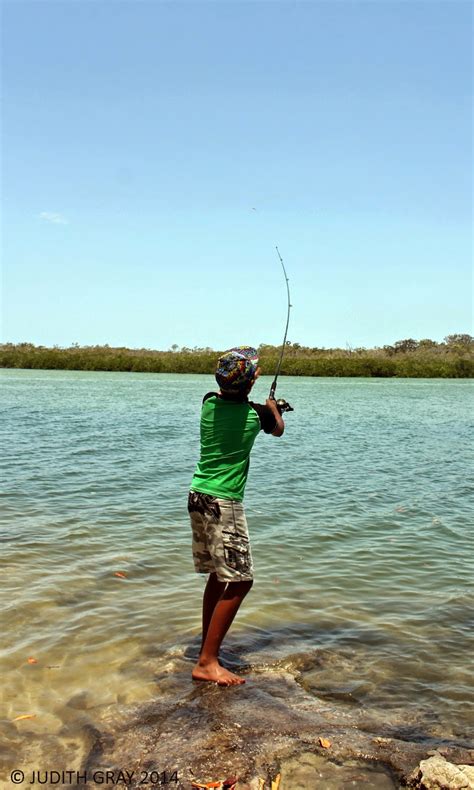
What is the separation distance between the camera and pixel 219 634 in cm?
469

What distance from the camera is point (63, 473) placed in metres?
13.9

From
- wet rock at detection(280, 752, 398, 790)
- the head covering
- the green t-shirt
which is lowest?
wet rock at detection(280, 752, 398, 790)

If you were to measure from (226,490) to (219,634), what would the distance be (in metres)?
1.00

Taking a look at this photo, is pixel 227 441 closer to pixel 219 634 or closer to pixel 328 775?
pixel 219 634

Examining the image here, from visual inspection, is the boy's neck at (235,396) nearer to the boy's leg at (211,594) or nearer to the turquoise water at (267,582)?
the boy's leg at (211,594)

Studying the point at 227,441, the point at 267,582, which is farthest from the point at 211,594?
the point at 267,582

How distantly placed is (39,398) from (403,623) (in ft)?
110

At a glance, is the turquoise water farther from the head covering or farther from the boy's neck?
the head covering

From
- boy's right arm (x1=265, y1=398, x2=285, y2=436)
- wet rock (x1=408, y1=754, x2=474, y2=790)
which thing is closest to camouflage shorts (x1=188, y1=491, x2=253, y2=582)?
boy's right arm (x1=265, y1=398, x2=285, y2=436)

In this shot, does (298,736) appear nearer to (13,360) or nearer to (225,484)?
(225,484)

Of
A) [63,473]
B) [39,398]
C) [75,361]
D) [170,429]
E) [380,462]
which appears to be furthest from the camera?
[75,361]

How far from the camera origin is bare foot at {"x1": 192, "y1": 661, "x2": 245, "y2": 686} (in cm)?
468

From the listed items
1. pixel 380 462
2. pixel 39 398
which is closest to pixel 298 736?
pixel 380 462

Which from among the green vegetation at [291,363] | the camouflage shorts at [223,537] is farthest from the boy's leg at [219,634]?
the green vegetation at [291,363]
